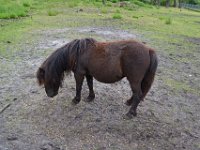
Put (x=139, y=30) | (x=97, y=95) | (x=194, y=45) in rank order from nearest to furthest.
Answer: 1. (x=97, y=95)
2. (x=194, y=45)
3. (x=139, y=30)

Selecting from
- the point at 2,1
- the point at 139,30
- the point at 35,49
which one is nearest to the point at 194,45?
the point at 139,30

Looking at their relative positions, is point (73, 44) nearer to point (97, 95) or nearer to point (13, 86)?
point (97, 95)

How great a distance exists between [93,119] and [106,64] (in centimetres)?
87

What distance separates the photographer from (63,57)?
596 centimetres

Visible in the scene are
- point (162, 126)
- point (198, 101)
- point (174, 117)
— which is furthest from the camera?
point (198, 101)

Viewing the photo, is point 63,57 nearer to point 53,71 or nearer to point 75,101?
point 53,71

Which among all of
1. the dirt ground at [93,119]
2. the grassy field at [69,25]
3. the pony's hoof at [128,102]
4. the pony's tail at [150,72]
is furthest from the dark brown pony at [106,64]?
the grassy field at [69,25]

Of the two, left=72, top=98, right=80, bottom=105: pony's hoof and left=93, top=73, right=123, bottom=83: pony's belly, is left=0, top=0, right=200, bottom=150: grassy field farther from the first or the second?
left=93, top=73, right=123, bottom=83: pony's belly

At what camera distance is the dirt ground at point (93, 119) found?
5254 mm

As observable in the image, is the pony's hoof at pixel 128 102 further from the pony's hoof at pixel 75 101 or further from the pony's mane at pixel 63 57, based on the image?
the pony's mane at pixel 63 57

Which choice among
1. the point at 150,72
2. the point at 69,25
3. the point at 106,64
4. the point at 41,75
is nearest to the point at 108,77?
the point at 106,64

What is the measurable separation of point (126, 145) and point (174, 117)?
4.61 feet

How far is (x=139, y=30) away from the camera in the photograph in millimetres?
14711

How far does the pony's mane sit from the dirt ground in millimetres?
640
